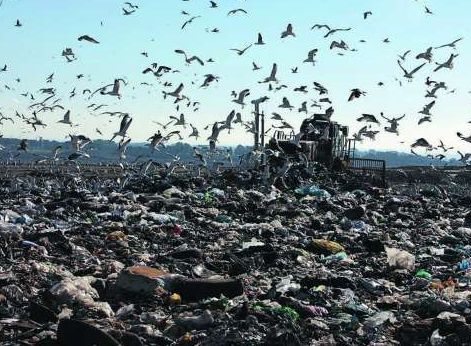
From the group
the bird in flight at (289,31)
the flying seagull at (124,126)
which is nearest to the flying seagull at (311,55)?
the bird in flight at (289,31)

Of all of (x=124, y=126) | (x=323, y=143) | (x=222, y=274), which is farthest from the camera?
(x=323, y=143)

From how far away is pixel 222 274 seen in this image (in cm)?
672

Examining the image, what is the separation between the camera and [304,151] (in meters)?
21.6

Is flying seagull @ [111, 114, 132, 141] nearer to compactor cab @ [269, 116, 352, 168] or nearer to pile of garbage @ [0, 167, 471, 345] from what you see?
pile of garbage @ [0, 167, 471, 345]

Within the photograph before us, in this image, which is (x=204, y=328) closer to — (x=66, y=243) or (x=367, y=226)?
(x=66, y=243)

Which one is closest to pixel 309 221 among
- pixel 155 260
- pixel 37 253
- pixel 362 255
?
pixel 362 255

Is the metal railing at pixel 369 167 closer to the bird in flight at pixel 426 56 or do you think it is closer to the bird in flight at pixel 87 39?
the bird in flight at pixel 426 56

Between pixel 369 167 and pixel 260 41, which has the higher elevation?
pixel 260 41

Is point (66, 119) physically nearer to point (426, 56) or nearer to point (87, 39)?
point (87, 39)

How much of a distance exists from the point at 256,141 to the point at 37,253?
15254 mm

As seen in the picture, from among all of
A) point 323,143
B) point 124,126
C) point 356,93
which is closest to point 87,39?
point 124,126

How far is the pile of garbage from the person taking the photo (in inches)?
189

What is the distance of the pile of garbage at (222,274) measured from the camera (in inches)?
189

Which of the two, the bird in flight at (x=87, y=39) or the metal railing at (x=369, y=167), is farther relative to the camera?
the metal railing at (x=369, y=167)
